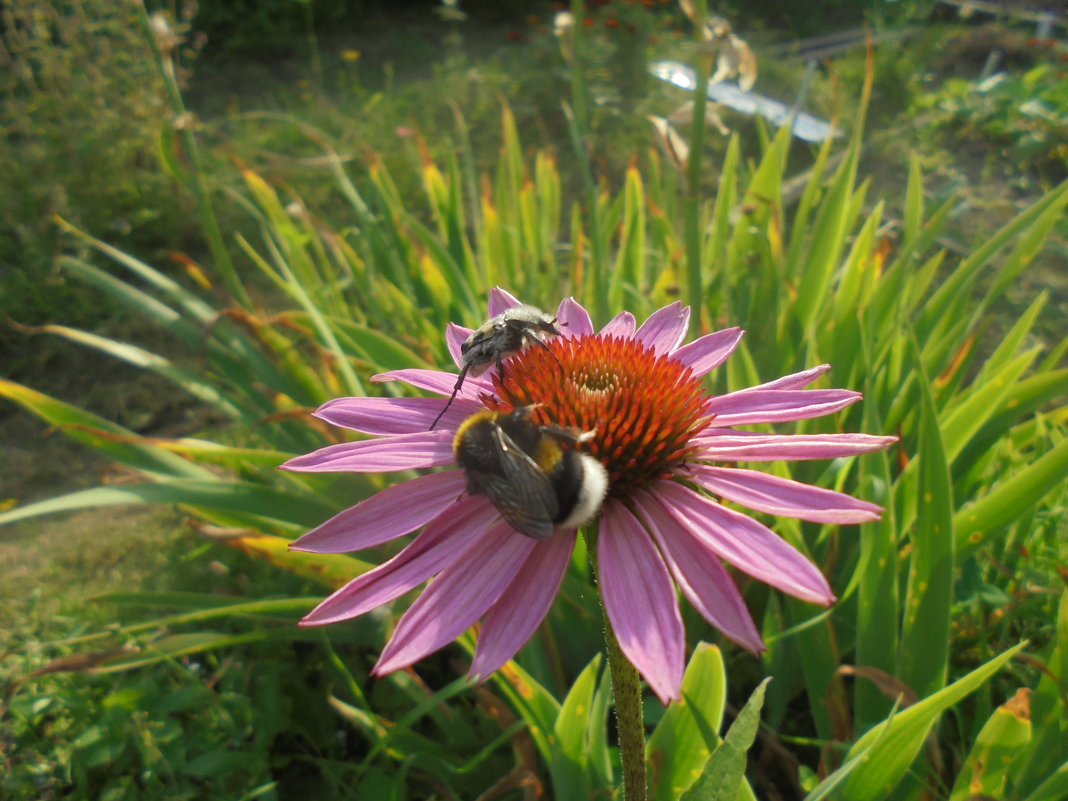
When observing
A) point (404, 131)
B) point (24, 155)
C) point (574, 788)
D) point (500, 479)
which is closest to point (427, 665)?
point (574, 788)

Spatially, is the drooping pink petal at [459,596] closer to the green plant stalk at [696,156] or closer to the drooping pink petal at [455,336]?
the drooping pink petal at [455,336]

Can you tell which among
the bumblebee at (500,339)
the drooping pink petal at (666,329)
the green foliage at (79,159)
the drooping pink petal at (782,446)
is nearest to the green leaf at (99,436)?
the bumblebee at (500,339)

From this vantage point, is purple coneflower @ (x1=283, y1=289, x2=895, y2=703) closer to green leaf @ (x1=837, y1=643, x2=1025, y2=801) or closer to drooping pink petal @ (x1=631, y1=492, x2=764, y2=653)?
drooping pink petal @ (x1=631, y1=492, x2=764, y2=653)

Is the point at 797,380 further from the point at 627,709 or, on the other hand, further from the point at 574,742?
the point at 574,742

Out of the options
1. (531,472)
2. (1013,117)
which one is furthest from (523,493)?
(1013,117)

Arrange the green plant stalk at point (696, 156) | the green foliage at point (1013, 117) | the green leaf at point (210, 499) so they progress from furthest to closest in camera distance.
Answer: the green foliage at point (1013, 117), the green leaf at point (210, 499), the green plant stalk at point (696, 156)

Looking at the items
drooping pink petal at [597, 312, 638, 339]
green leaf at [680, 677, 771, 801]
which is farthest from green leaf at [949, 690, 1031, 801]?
drooping pink petal at [597, 312, 638, 339]
